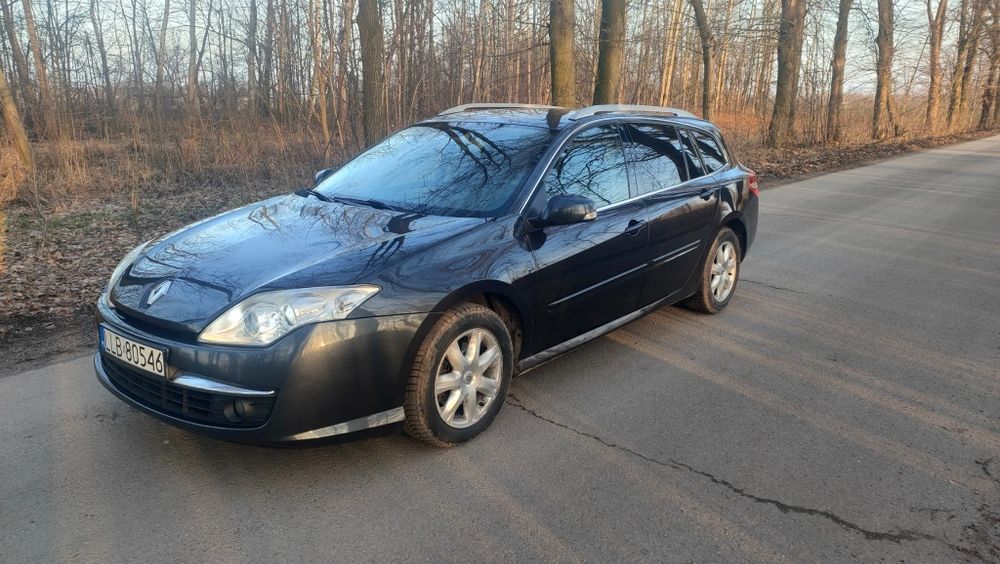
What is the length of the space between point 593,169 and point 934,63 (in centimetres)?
3298

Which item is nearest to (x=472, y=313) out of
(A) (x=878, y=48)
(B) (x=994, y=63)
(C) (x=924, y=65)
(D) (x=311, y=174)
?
(D) (x=311, y=174)

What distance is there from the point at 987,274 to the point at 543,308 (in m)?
5.63

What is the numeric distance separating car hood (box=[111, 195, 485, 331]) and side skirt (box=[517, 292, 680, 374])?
2.82 feet

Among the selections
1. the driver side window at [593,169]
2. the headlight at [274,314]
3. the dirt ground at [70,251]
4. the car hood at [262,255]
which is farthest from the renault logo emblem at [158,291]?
the driver side window at [593,169]

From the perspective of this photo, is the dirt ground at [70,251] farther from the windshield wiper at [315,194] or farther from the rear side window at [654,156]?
the rear side window at [654,156]

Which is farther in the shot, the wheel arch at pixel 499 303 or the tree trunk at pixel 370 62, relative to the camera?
the tree trunk at pixel 370 62

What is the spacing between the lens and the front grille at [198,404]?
9.36 feet

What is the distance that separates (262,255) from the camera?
3307 mm

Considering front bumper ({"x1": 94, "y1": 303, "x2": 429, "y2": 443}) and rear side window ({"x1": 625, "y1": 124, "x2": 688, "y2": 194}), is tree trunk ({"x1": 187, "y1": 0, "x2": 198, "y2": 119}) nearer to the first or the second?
rear side window ({"x1": 625, "y1": 124, "x2": 688, "y2": 194})

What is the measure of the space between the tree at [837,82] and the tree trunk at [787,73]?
2.91 meters

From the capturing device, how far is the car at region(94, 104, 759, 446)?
289 cm

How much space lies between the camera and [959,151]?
23.0m

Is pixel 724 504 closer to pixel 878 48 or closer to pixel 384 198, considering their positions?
pixel 384 198

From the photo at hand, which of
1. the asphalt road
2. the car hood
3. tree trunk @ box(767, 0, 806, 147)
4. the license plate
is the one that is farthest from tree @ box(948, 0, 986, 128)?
the license plate
